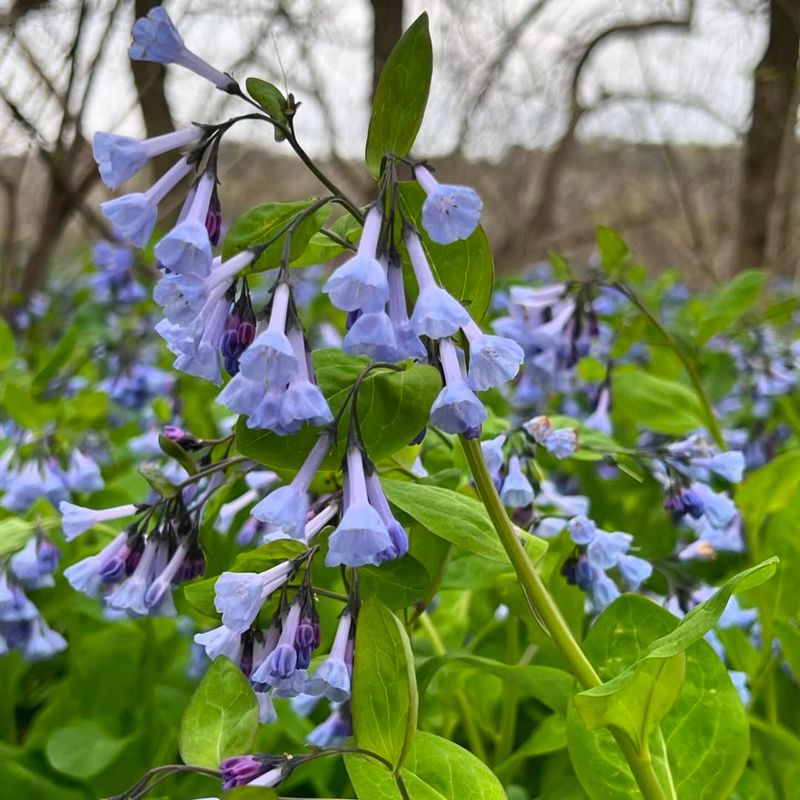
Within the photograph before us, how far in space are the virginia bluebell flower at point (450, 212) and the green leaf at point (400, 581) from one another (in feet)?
1.01

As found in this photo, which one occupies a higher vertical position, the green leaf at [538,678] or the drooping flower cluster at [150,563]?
the drooping flower cluster at [150,563]

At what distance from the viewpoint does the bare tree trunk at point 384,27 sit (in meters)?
3.64

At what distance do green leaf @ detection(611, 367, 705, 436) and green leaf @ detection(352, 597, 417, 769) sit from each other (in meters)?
1.01

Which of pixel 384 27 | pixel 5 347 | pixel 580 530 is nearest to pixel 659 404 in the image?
pixel 580 530

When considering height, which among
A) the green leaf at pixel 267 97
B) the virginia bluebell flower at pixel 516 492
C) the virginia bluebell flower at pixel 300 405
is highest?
the green leaf at pixel 267 97

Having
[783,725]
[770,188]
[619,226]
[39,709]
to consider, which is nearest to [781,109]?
[770,188]

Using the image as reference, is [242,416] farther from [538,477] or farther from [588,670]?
[538,477]

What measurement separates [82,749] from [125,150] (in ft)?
2.98

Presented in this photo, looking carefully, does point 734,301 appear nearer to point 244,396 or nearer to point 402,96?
point 402,96

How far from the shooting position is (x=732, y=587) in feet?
2.31

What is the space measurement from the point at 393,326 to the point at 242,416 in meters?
0.15

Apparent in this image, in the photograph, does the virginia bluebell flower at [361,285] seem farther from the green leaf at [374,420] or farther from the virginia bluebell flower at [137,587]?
the virginia bluebell flower at [137,587]

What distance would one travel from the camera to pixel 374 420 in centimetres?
78

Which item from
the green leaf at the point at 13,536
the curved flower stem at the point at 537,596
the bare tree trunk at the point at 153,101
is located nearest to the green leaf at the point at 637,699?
the curved flower stem at the point at 537,596
